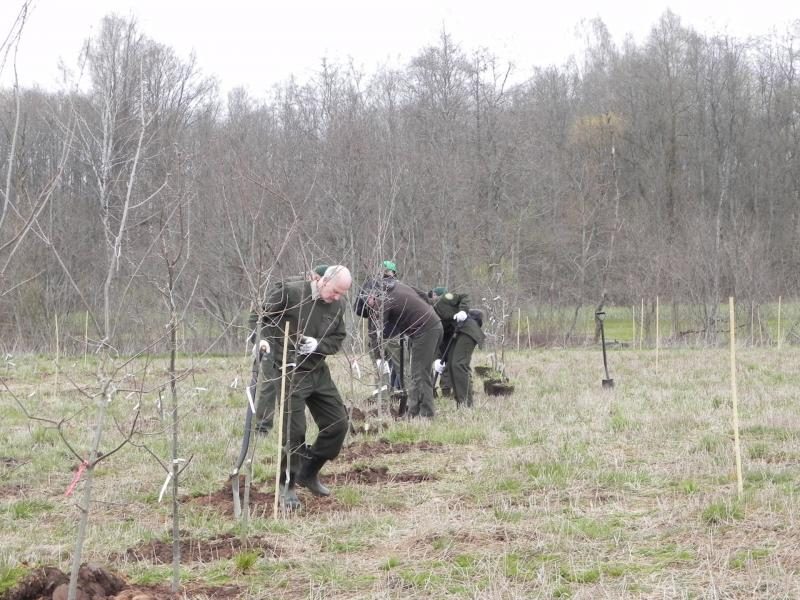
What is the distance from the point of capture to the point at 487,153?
30.6 metres

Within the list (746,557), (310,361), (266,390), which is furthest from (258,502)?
(746,557)

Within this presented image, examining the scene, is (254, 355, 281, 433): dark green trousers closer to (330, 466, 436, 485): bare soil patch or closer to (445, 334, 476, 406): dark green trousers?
(330, 466, 436, 485): bare soil patch

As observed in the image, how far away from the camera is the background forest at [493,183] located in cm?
2161

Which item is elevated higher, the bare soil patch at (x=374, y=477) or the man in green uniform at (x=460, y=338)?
the man in green uniform at (x=460, y=338)

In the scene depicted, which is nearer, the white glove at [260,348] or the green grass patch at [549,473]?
the white glove at [260,348]

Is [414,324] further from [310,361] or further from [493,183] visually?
[493,183]

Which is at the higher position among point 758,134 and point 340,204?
point 758,134

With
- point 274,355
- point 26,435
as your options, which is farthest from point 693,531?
point 26,435

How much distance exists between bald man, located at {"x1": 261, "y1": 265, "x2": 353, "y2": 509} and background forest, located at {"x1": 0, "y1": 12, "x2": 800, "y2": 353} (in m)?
6.74

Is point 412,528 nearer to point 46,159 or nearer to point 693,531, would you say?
point 693,531

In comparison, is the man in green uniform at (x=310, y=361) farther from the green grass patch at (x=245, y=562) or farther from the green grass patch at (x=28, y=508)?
the green grass patch at (x=28, y=508)

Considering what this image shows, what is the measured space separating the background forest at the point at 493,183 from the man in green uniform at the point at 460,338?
117 inches

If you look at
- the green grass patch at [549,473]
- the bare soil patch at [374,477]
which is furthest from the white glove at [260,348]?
the green grass patch at [549,473]

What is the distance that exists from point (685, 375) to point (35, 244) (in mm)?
15259
